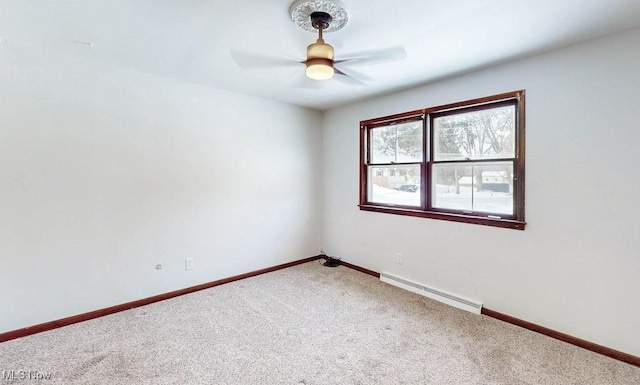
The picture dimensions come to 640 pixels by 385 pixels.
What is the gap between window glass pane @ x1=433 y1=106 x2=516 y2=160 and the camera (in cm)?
262

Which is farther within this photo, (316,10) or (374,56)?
(374,56)

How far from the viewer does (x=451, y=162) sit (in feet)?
9.87

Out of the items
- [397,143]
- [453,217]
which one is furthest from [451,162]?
[397,143]

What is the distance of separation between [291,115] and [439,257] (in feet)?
8.66

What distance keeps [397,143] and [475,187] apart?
1.08 m

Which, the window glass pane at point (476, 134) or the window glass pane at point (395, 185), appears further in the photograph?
the window glass pane at point (395, 185)

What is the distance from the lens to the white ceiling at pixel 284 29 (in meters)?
1.75

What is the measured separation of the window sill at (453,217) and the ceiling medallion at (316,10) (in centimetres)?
210

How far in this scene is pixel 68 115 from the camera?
250 cm

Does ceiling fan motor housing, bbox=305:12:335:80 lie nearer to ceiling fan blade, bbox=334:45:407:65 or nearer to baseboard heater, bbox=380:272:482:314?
A: ceiling fan blade, bbox=334:45:407:65

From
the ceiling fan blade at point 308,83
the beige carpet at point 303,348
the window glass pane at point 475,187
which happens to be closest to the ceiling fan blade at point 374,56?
the ceiling fan blade at point 308,83

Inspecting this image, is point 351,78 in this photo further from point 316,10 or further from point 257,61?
point 316,10

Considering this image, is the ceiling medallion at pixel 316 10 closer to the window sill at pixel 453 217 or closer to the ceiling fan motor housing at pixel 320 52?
the ceiling fan motor housing at pixel 320 52

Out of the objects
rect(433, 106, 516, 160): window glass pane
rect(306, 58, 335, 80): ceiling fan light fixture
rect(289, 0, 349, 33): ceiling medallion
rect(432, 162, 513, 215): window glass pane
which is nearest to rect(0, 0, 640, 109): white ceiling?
rect(289, 0, 349, 33): ceiling medallion
